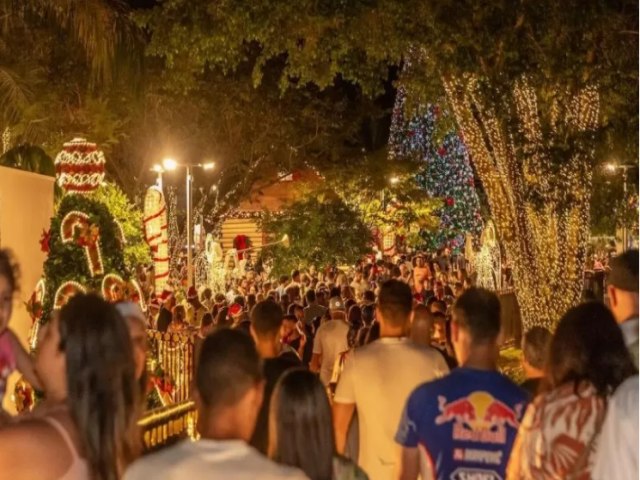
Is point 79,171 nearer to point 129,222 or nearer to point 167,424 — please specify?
point 167,424

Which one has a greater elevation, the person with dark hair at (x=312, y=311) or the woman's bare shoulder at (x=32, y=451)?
the person with dark hair at (x=312, y=311)

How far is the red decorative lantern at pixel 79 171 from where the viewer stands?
11914 millimetres

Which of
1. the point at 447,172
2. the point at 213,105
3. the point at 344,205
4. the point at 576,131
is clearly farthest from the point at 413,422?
the point at 447,172

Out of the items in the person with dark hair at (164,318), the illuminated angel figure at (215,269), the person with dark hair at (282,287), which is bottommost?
the person with dark hair at (164,318)

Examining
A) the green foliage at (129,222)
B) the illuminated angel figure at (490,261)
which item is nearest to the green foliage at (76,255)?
the green foliage at (129,222)

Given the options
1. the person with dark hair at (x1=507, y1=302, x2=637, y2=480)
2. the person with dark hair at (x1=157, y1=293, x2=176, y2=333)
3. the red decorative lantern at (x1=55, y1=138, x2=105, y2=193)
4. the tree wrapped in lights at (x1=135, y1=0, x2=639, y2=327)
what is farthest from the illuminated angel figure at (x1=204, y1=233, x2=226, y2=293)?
the person with dark hair at (x1=507, y1=302, x2=637, y2=480)

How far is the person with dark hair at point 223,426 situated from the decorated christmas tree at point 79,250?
7.56 metres

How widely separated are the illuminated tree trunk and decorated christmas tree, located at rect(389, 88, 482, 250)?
31.9 meters

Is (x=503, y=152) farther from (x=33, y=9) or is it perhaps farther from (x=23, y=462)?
(x=23, y=462)

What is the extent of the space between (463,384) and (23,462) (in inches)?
85.9

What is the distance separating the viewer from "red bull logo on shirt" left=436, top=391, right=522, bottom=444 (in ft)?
16.4

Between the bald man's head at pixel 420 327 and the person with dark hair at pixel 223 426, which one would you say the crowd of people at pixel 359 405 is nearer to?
the person with dark hair at pixel 223 426

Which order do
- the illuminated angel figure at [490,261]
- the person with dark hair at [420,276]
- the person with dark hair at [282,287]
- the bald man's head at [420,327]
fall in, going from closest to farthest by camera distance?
the bald man's head at [420,327] < the person with dark hair at [282,287] < the person with dark hair at [420,276] < the illuminated angel figure at [490,261]

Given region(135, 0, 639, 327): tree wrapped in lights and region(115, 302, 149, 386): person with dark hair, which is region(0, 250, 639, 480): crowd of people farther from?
region(135, 0, 639, 327): tree wrapped in lights
